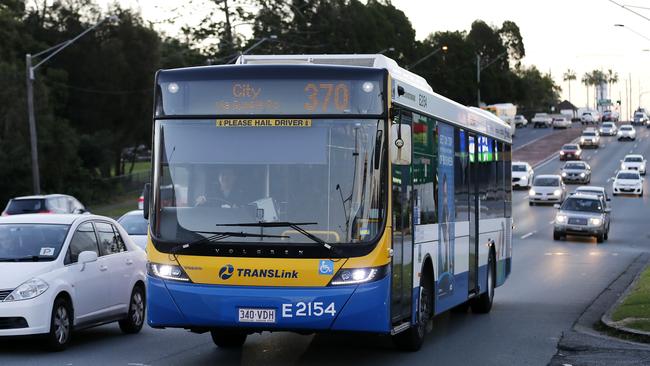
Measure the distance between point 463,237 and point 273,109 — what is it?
17.4 feet

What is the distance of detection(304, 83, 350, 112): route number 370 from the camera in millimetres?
11852

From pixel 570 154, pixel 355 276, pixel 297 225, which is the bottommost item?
pixel 355 276

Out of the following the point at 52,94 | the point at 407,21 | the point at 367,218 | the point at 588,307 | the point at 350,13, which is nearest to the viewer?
the point at 367,218

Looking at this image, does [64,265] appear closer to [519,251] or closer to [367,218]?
[367,218]

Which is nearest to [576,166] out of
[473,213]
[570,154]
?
[570,154]

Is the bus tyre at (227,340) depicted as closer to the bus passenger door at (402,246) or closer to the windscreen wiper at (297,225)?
the bus passenger door at (402,246)

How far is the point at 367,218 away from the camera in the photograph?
11672 mm

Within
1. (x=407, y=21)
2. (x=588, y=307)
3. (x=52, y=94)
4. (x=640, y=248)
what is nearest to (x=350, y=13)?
(x=407, y=21)

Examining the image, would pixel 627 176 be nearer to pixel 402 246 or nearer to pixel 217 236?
pixel 402 246

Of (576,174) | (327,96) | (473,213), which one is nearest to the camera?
(327,96)

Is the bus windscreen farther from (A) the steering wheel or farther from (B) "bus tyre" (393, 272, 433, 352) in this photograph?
(B) "bus tyre" (393, 272, 433, 352)

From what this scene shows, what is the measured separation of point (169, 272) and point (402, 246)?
7.83ft

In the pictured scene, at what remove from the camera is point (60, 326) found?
13.7 m

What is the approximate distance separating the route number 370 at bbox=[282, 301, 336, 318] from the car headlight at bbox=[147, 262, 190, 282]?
3.37 ft
